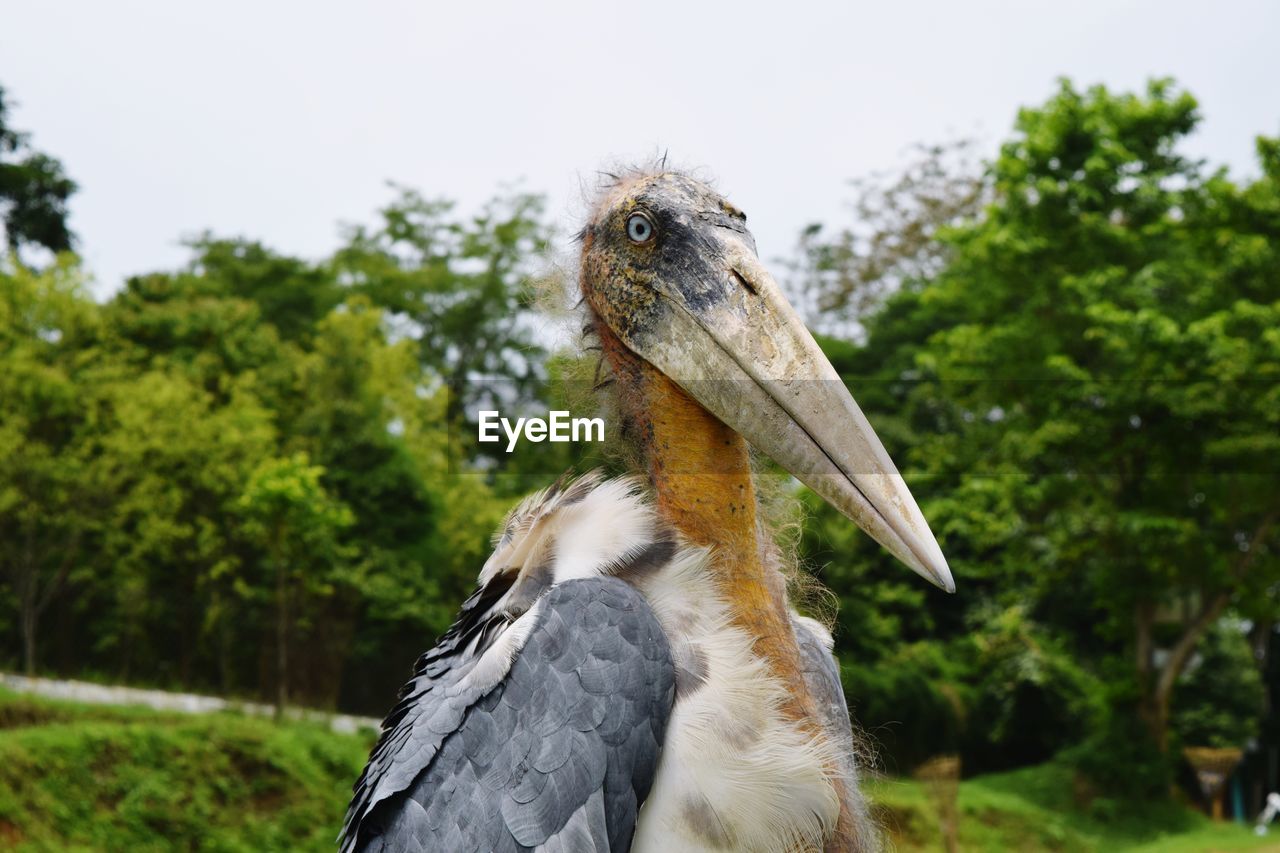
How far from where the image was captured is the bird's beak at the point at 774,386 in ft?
7.30

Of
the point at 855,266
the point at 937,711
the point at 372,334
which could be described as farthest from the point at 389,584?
the point at 855,266

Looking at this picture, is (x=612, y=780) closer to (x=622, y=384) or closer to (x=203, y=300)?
(x=622, y=384)

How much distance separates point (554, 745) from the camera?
2.08 metres

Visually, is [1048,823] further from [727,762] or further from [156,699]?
[727,762]

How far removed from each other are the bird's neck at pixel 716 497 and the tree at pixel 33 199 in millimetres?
18468

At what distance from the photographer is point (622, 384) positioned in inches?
96.4

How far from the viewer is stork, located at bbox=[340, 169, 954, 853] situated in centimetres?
209

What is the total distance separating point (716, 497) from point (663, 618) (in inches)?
9.7

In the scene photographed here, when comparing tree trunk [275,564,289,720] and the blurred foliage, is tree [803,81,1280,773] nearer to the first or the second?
the blurred foliage

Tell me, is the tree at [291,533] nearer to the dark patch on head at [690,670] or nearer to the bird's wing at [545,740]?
the bird's wing at [545,740]

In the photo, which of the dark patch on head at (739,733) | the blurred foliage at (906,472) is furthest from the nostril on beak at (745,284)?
the blurred foliage at (906,472)

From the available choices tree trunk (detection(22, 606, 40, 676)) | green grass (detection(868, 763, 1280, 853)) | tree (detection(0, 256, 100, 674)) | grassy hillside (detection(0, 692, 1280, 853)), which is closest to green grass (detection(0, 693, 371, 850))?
grassy hillside (detection(0, 692, 1280, 853))

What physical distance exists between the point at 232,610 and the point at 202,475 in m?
2.50

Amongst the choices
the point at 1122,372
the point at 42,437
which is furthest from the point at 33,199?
the point at 1122,372
